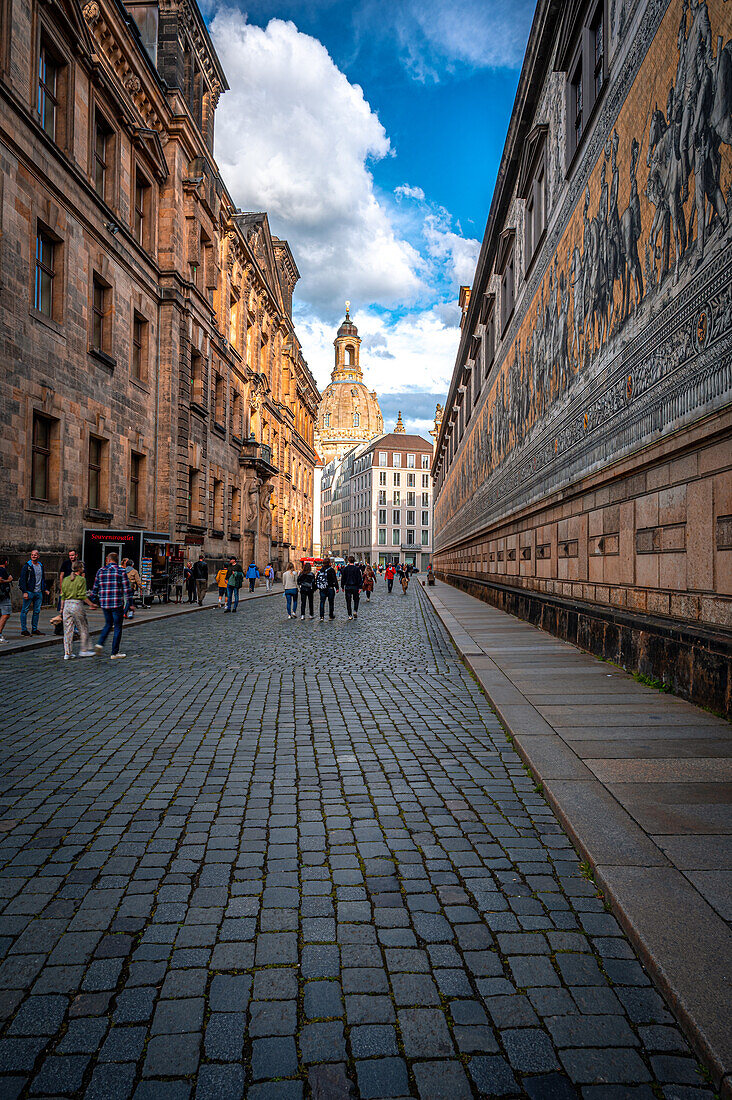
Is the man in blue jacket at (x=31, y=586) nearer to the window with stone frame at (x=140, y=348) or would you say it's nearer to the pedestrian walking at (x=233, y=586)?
the pedestrian walking at (x=233, y=586)

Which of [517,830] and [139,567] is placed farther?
[139,567]

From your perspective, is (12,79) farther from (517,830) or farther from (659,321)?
(517,830)

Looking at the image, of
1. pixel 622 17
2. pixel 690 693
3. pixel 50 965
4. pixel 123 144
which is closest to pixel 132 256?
pixel 123 144

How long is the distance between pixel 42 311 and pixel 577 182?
13.2 m

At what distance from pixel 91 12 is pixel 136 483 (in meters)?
14.0

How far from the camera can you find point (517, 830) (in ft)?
12.3

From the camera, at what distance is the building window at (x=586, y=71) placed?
10.9m

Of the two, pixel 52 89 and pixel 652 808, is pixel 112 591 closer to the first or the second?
pixel 652 808

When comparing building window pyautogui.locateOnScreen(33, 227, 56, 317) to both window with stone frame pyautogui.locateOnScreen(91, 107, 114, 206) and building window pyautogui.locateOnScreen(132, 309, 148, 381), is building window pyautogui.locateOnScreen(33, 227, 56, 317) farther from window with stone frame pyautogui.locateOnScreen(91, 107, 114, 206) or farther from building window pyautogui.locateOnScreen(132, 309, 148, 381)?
building window pyautogui.locateOnScreen(132, 309, 148, 381)

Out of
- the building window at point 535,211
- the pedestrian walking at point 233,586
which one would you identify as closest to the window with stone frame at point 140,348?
the pedestrian walking at point 233,586

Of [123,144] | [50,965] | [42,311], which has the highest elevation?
[123,144]

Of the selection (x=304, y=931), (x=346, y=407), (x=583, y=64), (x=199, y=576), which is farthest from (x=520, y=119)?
(x=346, y=407)

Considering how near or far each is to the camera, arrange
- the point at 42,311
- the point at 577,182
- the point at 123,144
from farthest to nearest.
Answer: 1. the point at 123,144
2. the point at 42,311
3. the point at 577,182

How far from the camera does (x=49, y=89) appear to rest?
18750mm
